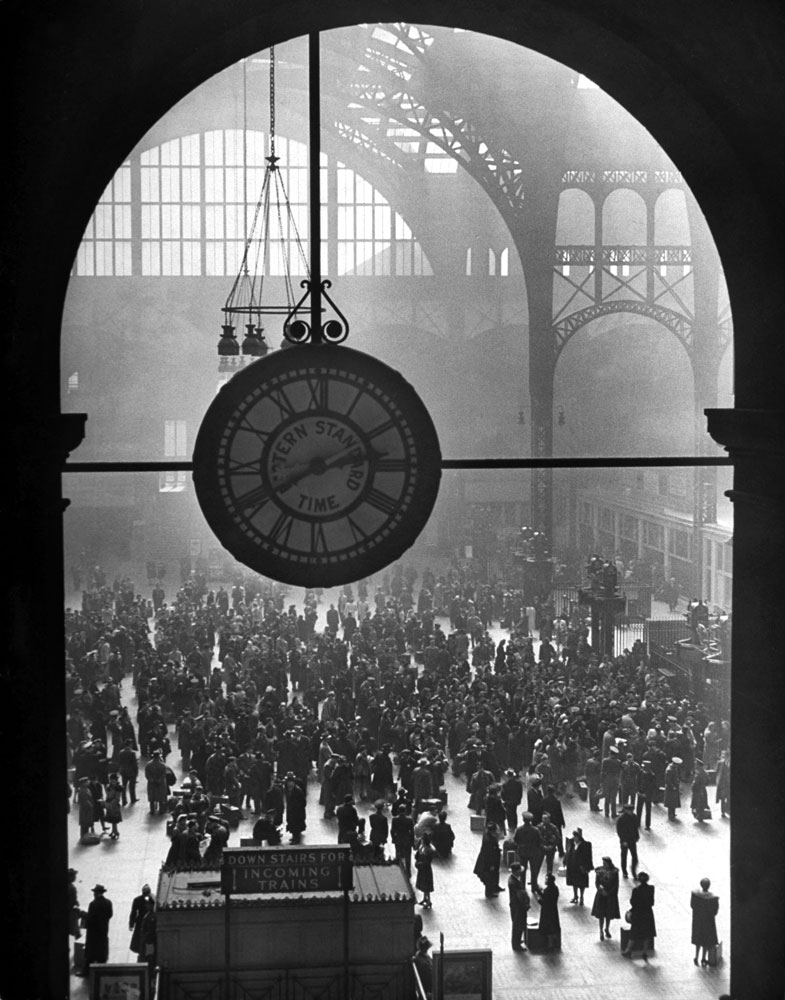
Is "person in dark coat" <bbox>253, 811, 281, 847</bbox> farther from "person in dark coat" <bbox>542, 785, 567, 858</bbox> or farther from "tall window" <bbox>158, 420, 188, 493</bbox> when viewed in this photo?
"tall window" <bbox>158, 420, 188, 493</bbox>

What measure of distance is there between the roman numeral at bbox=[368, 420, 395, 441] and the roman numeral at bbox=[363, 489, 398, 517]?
15cm

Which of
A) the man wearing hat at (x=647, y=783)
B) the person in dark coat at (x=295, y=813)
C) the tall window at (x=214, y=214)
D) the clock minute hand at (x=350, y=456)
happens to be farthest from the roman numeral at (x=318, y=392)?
the tall window at (x=214, y=214)

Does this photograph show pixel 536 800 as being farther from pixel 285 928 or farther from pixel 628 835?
pixel 285 928

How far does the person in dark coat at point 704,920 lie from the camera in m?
9.97

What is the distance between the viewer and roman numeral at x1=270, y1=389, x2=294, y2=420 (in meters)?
3.57

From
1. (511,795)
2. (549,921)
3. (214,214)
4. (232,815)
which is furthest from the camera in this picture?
(214,214)

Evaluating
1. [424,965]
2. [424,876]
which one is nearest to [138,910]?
[424,876]

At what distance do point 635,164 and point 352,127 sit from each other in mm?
6529

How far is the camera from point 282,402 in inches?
141

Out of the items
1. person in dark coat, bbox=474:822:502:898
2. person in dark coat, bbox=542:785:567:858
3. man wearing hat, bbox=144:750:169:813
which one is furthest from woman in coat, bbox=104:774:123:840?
person in dark coat, bbox=542:785:567:858

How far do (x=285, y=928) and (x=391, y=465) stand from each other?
297 cm

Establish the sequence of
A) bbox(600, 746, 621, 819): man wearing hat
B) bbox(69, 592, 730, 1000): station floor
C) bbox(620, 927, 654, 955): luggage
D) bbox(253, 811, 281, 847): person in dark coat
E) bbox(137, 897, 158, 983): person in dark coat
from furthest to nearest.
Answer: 1. bbox(600, 746, 621, 819): man wearing hat
2. bbox(253, 811, 281, 847): person in dark coat
3. bbox(620, 927, 654, 955): luggage
4. bbox(69, 592, 730, 1000): station floor
5. bbox(137, 897, 158, 983): person in dark coat

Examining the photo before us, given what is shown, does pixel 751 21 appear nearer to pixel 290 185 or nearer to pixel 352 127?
pixel 352 127

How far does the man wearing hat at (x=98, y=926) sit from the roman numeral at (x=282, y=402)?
685 centimetres
